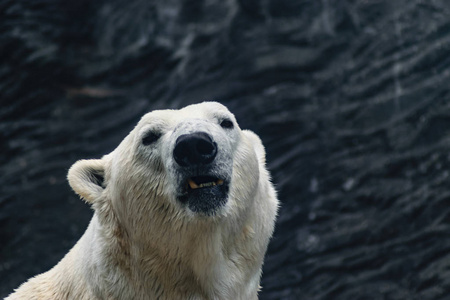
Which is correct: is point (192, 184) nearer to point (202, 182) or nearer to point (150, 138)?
point (202, 182)

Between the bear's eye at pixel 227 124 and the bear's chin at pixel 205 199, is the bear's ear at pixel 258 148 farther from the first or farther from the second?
the bear's chin at pixel 205 199

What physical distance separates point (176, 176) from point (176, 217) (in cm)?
23

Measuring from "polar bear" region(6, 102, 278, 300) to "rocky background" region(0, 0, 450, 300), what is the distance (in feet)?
10.9

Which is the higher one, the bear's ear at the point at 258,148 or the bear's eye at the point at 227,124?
the bear's eye at the point at 227,124

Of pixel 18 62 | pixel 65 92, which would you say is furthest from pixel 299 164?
pixel 18 62

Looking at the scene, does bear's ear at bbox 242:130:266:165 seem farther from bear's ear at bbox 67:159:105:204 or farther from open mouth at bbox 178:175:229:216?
bear's ear at bbox 67:159:105:204

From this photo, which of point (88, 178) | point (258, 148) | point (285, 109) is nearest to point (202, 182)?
point (88, 178)

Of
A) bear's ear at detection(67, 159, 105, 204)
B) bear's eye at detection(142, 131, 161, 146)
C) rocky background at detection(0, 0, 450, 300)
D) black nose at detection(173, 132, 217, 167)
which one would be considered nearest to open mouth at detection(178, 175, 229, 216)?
black nose at detection(173, 132, 217, 167)

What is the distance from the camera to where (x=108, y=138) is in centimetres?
683

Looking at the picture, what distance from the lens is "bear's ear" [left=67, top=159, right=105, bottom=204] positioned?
3045 millimetres

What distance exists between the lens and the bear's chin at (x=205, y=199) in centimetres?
266

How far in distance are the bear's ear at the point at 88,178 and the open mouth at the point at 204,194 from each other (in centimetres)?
65

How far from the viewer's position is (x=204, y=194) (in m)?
2.68

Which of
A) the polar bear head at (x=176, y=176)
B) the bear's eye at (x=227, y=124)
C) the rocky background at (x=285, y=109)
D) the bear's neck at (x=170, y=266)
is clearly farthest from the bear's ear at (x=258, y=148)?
the rocky background at (x=285, y=109)
